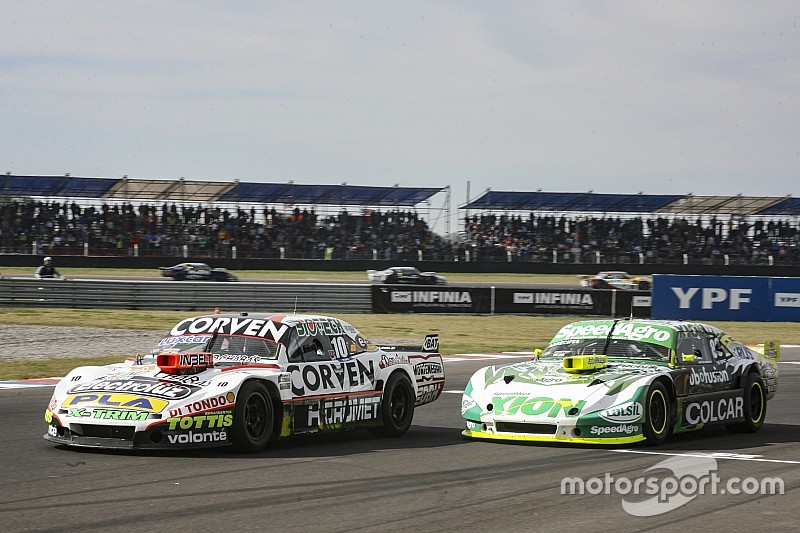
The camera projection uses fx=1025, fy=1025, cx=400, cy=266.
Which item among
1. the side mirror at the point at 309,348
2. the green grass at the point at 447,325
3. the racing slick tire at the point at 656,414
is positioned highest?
the side mirror at the point at 309,348

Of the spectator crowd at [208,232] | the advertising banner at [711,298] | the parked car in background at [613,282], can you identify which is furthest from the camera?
the spectator crowd at [208,232]

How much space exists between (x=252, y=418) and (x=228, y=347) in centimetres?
92

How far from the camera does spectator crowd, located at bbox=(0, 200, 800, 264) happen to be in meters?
47.9

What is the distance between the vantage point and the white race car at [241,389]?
7.96m

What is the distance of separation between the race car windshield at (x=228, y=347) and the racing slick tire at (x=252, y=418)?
578 millimetres

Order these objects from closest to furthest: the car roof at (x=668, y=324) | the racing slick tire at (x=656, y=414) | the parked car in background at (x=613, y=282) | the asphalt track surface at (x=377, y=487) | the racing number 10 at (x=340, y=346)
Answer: the asphalt track surface at (x=377, y=487) < the racing slick tire at (x=656, y=414) < the racing number 10 at (x=340, y=346) < the car roof at (x=668, y=324) < the parked car in background at (x=613, y=282)

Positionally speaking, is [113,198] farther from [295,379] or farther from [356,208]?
[295,379]

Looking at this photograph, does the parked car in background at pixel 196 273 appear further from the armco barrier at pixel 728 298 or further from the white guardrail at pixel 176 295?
the armco barrier at pixel 728 298

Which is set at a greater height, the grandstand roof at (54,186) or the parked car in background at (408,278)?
the grandstand roof at (54,186)

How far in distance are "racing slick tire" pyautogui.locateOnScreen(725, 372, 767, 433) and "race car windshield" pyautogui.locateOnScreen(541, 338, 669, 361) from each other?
1.35 meters

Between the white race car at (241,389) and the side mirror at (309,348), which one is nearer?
the white race car at (241,389)

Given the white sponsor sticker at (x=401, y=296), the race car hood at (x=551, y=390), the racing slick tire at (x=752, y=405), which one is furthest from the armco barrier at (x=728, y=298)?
the race car hood at (x=551, y=390)

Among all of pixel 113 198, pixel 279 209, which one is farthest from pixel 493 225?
pixel 113 198

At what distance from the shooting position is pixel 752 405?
1091cm
